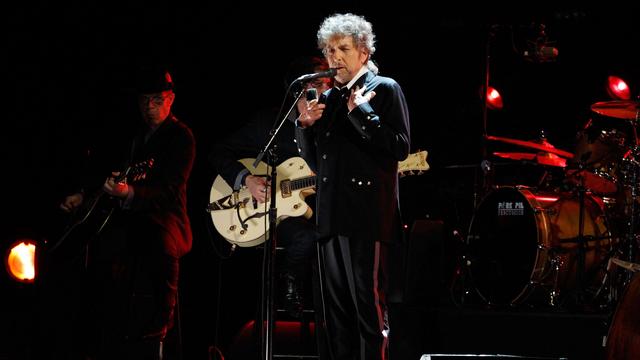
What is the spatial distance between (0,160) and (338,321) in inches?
126

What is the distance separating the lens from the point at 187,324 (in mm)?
5926

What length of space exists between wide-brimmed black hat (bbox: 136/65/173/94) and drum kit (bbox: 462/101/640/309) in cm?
287

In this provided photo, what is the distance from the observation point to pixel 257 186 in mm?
4859

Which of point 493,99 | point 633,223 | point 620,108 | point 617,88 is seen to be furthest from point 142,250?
point 617,88

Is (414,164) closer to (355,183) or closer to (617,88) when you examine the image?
(355,183)

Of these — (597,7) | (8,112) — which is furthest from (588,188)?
(8,112)

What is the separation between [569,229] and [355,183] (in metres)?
3.09

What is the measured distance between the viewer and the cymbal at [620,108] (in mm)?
5766

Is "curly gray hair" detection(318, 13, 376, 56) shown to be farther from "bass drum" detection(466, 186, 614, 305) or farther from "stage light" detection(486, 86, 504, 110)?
"stage light" detection(486, 86, 504, 110)

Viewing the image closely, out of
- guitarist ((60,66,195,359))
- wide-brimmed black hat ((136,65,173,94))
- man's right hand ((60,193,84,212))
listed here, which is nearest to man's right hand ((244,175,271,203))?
guitarist ((60,66,195,359))

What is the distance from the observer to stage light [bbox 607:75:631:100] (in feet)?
21.9

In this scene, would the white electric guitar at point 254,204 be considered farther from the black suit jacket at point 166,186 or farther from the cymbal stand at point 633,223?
the cymbal stand at point 633,223

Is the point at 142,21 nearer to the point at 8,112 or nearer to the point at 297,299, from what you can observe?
the point at 8,112

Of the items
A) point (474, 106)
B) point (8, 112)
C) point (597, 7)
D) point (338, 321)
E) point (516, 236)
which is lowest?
point (338, 321)
